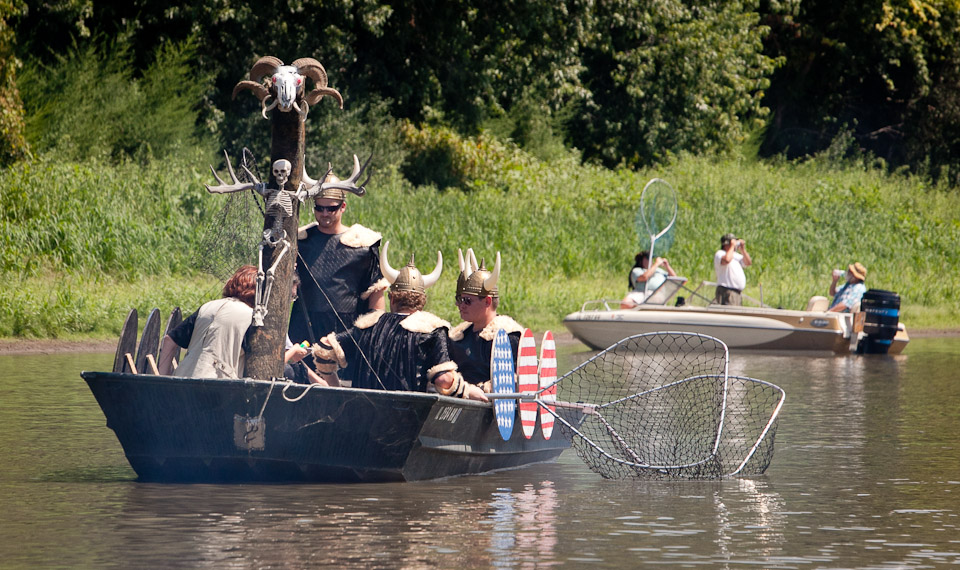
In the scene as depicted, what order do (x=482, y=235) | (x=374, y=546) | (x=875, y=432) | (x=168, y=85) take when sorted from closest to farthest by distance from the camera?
1. (x=374, y=546)
2. (x=875, y=432)
3. (x=482, y=235)
4. (x=168, y=85)

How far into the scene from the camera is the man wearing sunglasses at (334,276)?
33.5 feet

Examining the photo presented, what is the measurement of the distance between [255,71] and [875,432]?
6254 mm

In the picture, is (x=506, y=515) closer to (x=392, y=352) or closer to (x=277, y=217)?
(x=392, y=352)

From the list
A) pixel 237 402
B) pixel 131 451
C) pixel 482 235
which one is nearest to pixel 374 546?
pixel 237 402

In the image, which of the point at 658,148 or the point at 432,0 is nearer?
the point at 432,0

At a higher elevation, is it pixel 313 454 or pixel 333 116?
pixel 333 116

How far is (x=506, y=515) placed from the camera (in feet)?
28.5

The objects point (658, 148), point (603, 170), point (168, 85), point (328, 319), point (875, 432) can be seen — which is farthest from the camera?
point (658, 148)

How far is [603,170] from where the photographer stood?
37562mm

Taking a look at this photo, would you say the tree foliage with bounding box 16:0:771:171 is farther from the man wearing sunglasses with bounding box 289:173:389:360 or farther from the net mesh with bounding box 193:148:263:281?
the man wearing sunglasses with bounding box 289:173:389:360

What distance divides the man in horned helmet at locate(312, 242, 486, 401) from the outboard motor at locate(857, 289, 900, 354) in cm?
1272

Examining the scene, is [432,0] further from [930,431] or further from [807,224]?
[930,431]

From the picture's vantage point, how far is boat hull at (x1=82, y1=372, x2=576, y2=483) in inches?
354

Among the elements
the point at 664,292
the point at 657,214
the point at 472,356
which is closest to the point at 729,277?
the point at 664,292
